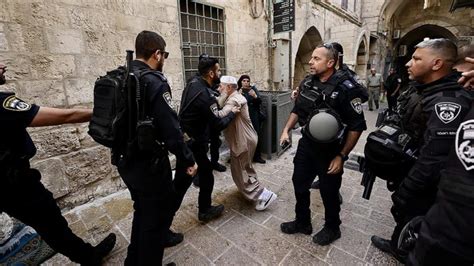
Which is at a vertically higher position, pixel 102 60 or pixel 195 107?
pixel 102 60

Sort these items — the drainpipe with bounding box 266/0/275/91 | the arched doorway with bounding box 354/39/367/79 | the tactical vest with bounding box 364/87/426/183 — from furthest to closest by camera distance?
the arched doorway with bounding box 354/39/367/79, the drainpipe with bounding box 266/0/275/91, the tactical vest with bounding box 364/87/426/183

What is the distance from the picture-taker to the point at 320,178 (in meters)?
2.20

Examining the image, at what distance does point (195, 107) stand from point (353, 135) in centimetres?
148

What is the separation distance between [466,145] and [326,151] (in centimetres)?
116

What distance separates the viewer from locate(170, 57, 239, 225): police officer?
233 cm

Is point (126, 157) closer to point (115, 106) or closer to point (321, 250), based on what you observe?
point (115, 106)

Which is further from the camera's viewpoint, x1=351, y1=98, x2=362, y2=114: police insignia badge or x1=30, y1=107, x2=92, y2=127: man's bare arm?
x1=351, y1=98, x2=362, y2=114: police insignia badge

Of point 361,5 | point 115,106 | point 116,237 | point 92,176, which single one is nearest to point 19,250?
point 116,237

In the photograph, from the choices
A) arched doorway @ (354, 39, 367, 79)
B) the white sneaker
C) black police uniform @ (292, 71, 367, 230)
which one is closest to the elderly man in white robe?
the white sneaker

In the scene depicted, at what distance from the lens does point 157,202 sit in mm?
1702

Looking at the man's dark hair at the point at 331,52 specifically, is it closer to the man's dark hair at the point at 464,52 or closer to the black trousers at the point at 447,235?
the man's dark hair at the point at 464,52

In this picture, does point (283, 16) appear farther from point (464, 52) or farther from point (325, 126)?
point (325, 126)

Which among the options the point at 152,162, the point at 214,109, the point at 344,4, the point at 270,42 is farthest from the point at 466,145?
the point at 344,4

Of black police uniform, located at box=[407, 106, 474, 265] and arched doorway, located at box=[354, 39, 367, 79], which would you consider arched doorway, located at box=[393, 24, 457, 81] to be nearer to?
arched doorway, located at box=[354, 39, 367, 79]
